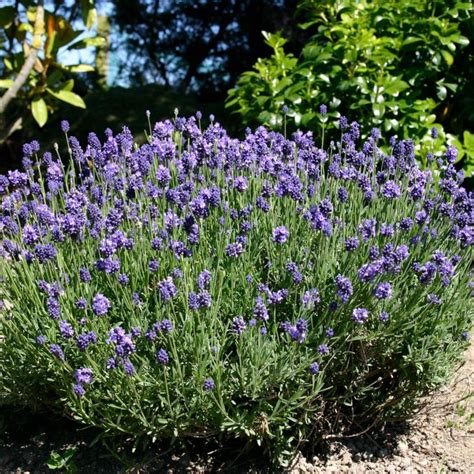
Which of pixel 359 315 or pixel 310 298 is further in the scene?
pixel 310 298

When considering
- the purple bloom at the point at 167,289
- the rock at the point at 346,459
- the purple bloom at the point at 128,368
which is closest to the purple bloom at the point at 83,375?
the purple bloom at the point at 128,368

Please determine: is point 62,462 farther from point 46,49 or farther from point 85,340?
point 46,49

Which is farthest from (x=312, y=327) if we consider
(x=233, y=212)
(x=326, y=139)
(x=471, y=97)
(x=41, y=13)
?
(x=41, y=13)

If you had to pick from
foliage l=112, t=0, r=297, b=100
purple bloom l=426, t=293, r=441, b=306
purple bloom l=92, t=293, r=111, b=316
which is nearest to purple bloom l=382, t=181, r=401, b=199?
A: purple bloom l=426, t=293, r=441, b=306

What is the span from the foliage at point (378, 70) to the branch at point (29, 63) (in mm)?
2062

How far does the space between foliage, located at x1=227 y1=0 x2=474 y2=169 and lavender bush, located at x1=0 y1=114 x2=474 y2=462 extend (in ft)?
5.83

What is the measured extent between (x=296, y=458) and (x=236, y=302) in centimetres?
79

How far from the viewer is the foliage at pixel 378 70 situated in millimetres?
5273

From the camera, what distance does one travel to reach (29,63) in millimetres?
6523

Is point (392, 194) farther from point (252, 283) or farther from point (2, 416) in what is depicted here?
point (2, 416)

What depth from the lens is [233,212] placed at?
10.5 feet

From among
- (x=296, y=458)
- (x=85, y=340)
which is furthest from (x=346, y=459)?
(x=85, y=340)

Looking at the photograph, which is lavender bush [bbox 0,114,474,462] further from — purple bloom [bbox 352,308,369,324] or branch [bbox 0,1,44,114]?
branch [bbox 0,1,44,114]

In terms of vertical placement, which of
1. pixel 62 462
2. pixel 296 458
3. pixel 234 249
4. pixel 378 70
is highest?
pixel 378 70
